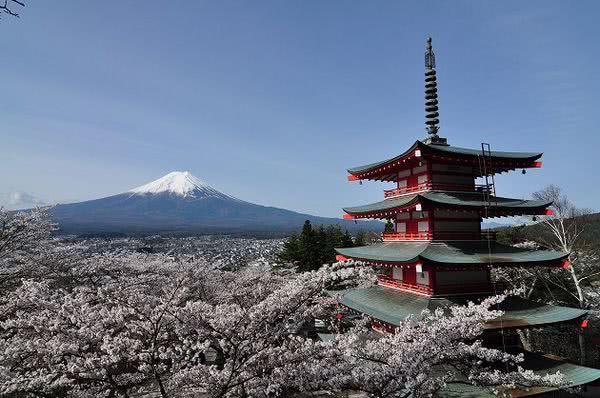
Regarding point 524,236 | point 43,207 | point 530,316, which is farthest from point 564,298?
point 43,207

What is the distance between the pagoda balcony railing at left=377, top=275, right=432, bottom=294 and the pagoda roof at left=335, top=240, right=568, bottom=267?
136 centimetres

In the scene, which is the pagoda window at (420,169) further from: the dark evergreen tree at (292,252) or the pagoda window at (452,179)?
the dark evergreen tree at (292,252)

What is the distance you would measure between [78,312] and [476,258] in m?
11.8

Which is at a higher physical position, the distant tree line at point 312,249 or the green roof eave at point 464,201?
the green roof eave at point 464,201

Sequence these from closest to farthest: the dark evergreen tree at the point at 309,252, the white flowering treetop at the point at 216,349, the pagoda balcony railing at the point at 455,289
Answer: the white flowering treetop at the point at 216,349, the pagoda balcony railing at the point at 455,289, the dark evergreen tree at the point at 309,252

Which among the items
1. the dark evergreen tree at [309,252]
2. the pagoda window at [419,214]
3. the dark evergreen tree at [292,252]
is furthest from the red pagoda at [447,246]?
the dark evergreen tree at [292,252]

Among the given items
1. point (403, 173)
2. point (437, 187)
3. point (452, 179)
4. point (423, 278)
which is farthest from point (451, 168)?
point (423, 278)

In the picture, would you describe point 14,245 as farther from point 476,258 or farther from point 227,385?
point 476,258

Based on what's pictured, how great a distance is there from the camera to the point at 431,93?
17.5 meters

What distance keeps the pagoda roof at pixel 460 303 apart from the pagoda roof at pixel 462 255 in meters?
1.45

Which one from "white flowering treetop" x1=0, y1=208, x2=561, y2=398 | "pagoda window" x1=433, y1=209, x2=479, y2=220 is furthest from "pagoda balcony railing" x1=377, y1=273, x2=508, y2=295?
"white flowering treetop" x1=0, y1=208, x2=561, y2=398

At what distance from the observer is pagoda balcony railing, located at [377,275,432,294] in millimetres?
13909

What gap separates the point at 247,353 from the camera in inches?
313

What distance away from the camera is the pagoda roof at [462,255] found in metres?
12.7
